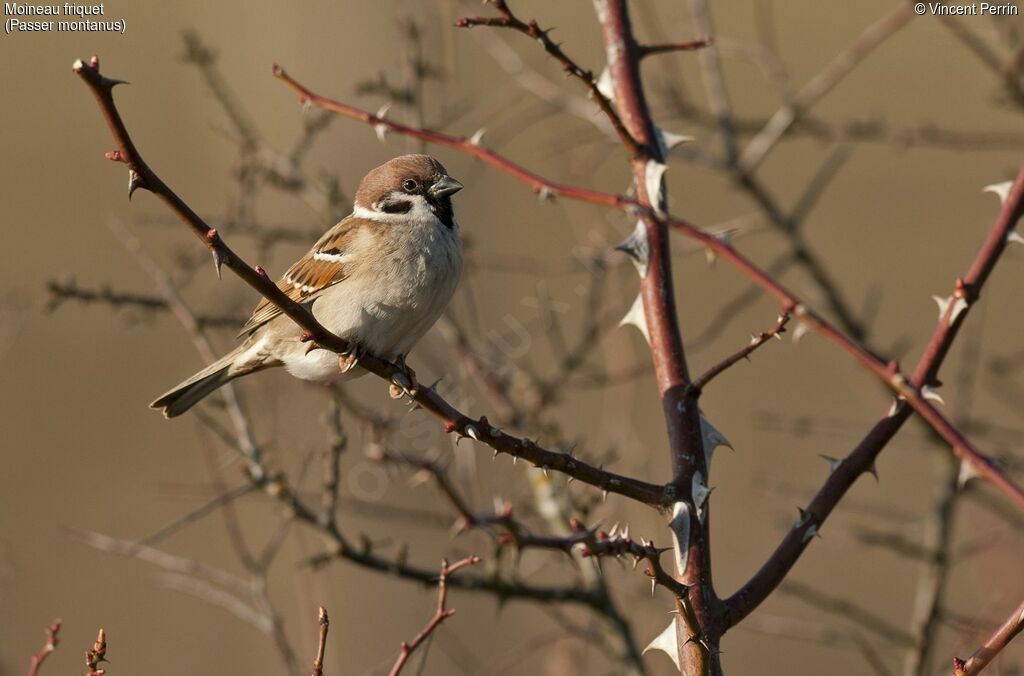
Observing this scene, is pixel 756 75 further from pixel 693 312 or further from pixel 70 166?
pixel 70 166

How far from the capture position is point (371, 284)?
3.65 meters

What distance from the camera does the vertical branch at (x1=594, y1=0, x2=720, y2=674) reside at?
2.23 metres

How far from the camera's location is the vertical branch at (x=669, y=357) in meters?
2.23

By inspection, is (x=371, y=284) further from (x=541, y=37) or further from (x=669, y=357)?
(x=541, y=37)

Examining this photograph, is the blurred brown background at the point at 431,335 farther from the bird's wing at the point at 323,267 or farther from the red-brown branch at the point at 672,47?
the red-brown branch at the point at 672,47

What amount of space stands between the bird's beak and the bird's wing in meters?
0.24

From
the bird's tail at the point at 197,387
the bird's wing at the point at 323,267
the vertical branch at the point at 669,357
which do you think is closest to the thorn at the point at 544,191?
the vertical branch at the point at 669,357

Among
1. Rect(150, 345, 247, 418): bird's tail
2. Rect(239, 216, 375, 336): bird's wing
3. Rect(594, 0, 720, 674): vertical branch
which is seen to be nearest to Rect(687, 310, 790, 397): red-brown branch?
Rect(594, 0, 720, 674): vertical branch

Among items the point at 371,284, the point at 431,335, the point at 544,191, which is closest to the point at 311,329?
the point at 544,191

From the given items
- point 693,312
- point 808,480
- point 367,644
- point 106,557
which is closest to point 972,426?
point 367,644

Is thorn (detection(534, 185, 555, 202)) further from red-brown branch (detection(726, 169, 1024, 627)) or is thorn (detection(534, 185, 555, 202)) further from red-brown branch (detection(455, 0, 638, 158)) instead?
red-brown branch (detection(726, 169, 1024, 627))

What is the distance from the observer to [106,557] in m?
9.34

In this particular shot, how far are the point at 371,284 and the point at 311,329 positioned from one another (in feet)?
4.78

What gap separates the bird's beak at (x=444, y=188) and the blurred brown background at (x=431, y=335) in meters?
1.12
